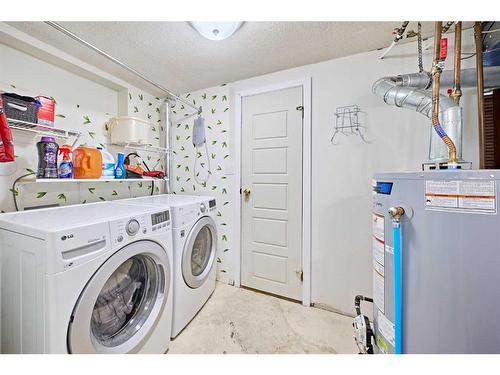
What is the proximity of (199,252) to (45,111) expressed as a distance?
1482 mm

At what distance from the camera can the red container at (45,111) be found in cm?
131

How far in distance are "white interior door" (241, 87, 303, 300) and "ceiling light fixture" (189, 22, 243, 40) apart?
76cm

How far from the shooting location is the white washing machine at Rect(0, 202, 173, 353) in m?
0.77

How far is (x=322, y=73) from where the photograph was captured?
5.71ft

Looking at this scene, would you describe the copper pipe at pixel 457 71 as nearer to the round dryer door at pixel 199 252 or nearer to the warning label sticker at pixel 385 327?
the warning label sticker at pixel 385 327

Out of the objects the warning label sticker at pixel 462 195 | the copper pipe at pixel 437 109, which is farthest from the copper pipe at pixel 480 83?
the warning label sticker at pixel 462 195

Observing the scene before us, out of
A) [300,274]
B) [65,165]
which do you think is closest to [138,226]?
[65,165]

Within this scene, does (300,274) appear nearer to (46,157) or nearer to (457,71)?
(457,71)

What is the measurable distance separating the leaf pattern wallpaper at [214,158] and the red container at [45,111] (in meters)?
1.14

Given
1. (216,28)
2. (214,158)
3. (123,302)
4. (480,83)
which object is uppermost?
(216,28)

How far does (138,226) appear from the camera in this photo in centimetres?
107

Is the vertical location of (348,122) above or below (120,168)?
above

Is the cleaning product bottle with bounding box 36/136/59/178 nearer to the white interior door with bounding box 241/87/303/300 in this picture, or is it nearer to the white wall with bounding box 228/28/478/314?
the white interior door with bounding box 241/87/303/300

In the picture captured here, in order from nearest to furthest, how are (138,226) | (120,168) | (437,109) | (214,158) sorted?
(437,109), (138,226), (120,168), (214,158)
